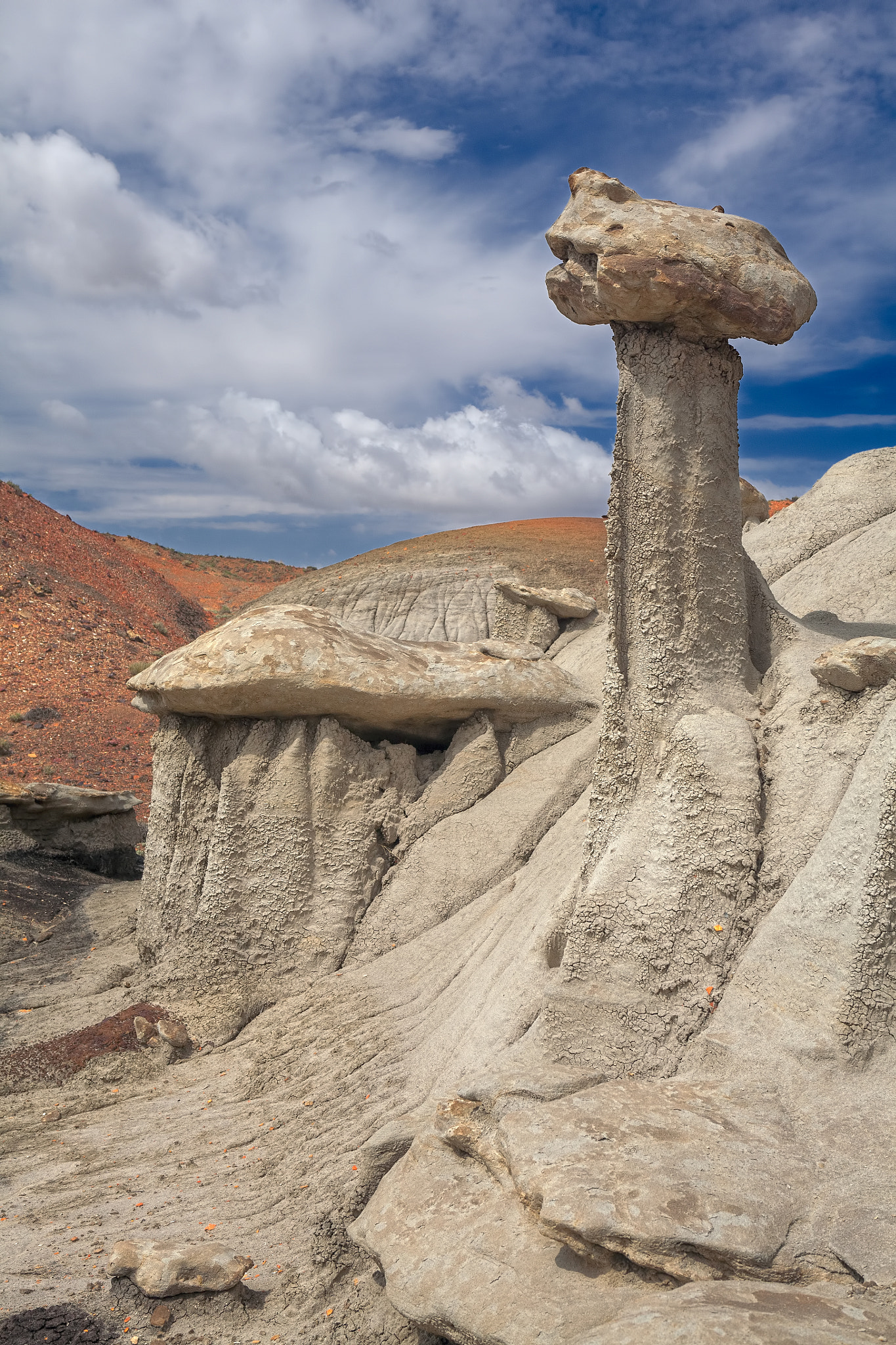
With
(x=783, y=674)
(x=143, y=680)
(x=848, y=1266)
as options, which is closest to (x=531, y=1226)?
(x=848, y=1266)

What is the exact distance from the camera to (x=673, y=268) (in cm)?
430

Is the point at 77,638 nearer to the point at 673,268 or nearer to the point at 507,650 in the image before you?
the point at 507,650

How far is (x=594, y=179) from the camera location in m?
4.60

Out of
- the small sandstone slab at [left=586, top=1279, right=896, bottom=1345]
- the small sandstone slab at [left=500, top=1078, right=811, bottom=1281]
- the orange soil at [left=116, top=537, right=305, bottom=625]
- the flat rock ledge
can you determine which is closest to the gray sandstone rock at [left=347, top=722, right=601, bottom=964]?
the flat rock ledge

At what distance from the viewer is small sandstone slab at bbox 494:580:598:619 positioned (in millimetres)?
8555

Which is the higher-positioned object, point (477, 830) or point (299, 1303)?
point (477, 830)

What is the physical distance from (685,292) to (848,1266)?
12.4 ft

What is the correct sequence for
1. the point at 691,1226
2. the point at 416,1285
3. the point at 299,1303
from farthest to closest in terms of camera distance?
1. the point at 299,1303
2. the point at 416,1285
3. the point at 691,1226

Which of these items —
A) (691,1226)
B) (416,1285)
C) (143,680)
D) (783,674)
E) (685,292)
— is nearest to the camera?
(691,1226)

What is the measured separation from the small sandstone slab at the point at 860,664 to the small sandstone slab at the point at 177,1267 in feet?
11.5

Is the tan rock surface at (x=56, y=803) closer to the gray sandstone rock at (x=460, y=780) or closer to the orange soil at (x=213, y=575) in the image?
the gray sandstone rock at (x=460, y=780)

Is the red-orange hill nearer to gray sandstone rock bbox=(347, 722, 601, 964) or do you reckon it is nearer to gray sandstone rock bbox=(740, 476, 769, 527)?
gray sandstone rock bbox=(740, 476, 769, 527)

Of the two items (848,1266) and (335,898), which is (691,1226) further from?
(335,898)

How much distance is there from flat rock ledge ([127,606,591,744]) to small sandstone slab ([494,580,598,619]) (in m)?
1.44
